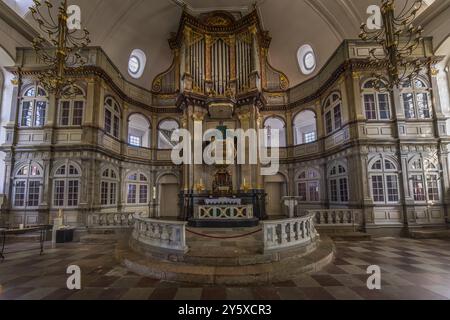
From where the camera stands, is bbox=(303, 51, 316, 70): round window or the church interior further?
bbox=(303, 51, 316, 70): round window

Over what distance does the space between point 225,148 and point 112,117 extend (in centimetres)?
672

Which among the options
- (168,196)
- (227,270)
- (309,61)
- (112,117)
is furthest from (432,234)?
(112,117)

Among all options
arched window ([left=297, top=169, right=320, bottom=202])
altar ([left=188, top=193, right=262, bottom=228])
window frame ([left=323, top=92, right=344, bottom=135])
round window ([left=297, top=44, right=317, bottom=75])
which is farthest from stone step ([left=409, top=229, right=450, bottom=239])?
round window ([left=297, top=44, right=317, bottom=75])

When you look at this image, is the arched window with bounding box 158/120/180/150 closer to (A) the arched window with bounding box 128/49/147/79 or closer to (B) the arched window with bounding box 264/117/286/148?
(A) the arched window with bounding box 128/49/147/79

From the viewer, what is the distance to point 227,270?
4109 millimetres

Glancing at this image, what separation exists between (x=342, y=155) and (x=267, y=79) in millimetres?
7758

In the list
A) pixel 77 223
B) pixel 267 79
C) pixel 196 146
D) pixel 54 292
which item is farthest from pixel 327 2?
pixel 77 223

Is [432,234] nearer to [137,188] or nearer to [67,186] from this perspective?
[137,188]

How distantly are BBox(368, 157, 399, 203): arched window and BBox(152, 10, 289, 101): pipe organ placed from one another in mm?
7236

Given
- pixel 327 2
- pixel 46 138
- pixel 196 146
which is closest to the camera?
pixel 46 138

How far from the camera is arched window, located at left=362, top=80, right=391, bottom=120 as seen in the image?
9609mm
